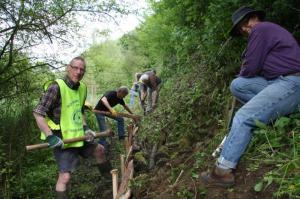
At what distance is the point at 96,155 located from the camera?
5.62 meters

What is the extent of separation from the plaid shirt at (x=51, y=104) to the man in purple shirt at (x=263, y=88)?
7.52 feet

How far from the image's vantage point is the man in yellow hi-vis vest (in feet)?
16.0

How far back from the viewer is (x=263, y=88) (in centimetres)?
372

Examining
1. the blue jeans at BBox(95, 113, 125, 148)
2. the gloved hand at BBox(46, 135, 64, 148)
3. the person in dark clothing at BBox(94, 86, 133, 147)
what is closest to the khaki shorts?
the gloved hand at BBox(46, 135, 64, 148)

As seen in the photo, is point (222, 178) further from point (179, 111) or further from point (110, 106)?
point (110, 106)

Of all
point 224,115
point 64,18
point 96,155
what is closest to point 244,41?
point 224,115

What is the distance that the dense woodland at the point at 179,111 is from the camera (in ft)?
11.8

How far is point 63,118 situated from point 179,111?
258 centimetres

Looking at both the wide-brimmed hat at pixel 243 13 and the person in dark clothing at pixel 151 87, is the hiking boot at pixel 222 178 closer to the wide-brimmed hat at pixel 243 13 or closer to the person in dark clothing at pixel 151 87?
the wide-brimmed hat at pixel 243 13

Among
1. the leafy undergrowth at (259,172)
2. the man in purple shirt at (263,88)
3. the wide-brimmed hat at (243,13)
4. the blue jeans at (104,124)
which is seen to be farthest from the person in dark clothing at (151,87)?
the man in purple shirt at (263,88)

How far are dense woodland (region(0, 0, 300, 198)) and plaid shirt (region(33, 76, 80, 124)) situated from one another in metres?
1.38

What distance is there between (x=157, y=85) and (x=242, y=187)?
820 cm

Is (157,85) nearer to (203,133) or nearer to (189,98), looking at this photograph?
(189,98)

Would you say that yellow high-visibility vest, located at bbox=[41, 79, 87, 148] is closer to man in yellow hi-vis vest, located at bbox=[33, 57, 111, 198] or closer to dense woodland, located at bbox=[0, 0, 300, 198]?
man in yellow hi-vis vest, located at bbox=[33, 57, 111, 198]
